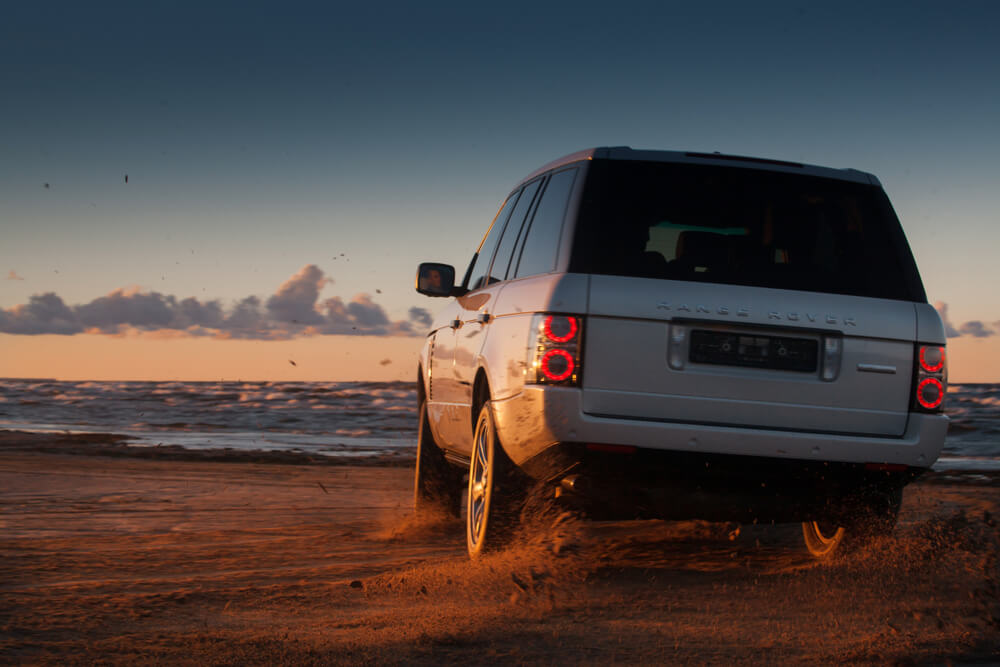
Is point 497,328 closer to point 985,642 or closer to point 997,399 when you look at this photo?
point 985,642

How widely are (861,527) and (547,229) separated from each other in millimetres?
2014

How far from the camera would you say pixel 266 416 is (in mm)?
19922

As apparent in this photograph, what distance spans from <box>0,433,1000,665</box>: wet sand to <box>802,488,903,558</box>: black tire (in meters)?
0.08

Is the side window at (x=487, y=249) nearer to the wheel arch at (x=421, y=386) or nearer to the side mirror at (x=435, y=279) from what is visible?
the side mirror at (x=435, y=279)

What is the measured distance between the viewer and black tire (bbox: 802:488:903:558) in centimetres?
483

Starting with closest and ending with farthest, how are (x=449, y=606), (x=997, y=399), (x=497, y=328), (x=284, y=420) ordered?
(x=449, y=606), (x=497, y=328), (x=284, y=420), (x=997, y=399)

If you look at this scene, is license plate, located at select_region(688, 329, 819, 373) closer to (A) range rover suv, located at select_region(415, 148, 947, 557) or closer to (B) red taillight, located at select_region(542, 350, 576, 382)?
(A) range rover suv, located at select_region(415, 148, 947, 557)

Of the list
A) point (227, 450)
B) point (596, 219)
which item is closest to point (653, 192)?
point (596, 219)

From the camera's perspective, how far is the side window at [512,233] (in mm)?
5645

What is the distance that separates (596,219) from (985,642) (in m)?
2.14

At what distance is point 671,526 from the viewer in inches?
278

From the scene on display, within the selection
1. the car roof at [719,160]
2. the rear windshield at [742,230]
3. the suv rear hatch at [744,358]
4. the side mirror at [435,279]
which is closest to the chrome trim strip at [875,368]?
the suv rear hatch at [744,358]

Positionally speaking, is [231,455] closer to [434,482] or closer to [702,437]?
[434,482]

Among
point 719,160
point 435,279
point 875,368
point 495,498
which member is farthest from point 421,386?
point 875,368
